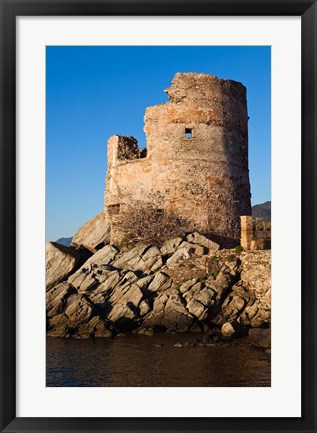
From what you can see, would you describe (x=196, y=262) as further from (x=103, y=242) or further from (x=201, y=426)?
(x=201, y=426)

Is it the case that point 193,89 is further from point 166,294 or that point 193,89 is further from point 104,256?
point 166,294

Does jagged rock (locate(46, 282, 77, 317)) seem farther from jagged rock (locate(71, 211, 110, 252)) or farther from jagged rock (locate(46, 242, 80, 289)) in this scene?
jagged rock (locate(71, 211, 110, 252))

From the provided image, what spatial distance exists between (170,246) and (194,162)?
385 centimetres

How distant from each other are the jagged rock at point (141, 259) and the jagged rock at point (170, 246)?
23 cm

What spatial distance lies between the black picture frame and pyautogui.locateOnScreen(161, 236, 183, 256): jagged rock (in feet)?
45.8

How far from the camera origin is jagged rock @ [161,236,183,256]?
21047 mm

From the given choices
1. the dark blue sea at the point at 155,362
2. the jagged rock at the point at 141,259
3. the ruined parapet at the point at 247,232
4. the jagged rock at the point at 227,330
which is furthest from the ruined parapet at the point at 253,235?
the dark blue sea at the point at 155,362

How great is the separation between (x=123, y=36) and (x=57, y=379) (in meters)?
7.26

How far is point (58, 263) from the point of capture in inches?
826

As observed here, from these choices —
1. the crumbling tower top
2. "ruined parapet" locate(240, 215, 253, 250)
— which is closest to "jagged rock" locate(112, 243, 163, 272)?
"ruined parapet" locate(240, 215, 253, 250)

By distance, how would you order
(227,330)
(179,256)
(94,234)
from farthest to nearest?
(94,234) → (179,256) → (227,330)
